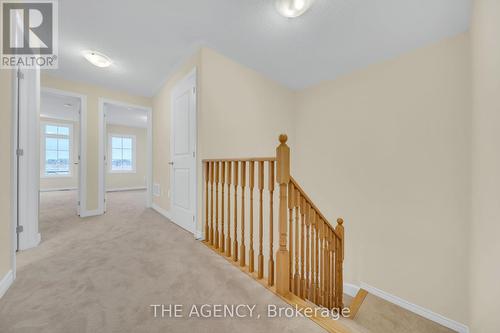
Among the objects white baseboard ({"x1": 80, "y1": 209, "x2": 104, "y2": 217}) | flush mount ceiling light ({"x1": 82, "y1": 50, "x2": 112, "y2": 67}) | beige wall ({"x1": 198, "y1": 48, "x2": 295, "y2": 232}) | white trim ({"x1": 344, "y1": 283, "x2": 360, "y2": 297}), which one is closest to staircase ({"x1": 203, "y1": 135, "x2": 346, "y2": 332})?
beige wall ({"x1": 198, "y1": 48, "x2": 295, "y2": 232})

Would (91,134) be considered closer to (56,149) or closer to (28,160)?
(28,160)

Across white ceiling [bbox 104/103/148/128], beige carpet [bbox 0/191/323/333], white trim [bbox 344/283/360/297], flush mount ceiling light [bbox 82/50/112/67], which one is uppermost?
flush mount ceiling light [bbox 82/50/112/67]

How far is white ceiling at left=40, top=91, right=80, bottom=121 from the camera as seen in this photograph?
452cm

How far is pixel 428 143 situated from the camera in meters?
2.18

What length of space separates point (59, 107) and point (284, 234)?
668cm

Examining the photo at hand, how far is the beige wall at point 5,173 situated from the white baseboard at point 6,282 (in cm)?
3

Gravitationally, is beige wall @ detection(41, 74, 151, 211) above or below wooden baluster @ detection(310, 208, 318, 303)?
above

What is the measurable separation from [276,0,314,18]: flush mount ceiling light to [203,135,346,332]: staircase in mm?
1398

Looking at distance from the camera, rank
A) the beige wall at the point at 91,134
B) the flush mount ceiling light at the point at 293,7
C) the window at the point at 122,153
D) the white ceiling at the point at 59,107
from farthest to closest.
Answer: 1. the window at the point at 122,153
2. the white ceiling at the point at 59,107
3. the beige wall at the point at 91,134
4. the flush mount ceiling light at the point at 293,7

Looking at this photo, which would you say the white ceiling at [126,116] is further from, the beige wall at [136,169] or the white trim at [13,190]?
the white trim at [13,190]

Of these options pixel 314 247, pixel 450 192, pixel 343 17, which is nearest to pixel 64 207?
pixel 314 247

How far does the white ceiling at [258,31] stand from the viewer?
74.7 inches

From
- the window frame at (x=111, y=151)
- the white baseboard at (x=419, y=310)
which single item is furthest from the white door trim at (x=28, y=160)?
the window frame at (x=111, y=151)

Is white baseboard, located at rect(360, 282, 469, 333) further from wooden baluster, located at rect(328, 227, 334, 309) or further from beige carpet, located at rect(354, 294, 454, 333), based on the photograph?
wooden baluster, located at rect(328, 227, 334, 309)
